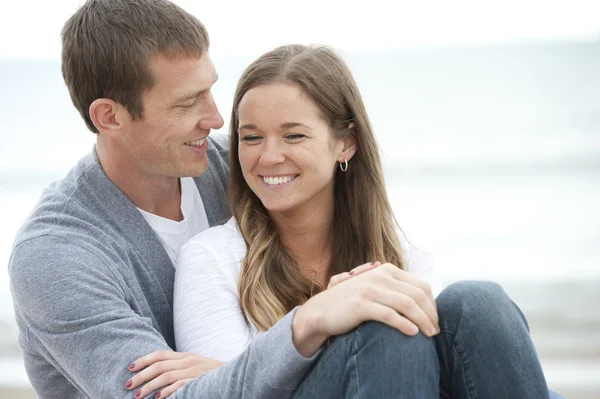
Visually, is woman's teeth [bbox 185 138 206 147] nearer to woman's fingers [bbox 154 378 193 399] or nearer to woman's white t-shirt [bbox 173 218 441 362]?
woman's white t-shirt [bbox 173 218 441 362]

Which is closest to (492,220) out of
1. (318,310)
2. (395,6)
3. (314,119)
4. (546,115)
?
(546,115)

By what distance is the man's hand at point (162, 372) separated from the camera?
1881 mm

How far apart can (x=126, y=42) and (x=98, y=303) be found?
865 millimetres

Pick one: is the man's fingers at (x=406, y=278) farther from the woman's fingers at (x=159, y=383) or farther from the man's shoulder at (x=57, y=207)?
the man's shoulder at (x=57, y=207)

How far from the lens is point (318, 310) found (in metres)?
1.65

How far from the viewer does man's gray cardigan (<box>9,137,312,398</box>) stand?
1.71 meters

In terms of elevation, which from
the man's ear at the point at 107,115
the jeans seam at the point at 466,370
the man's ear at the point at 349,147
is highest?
the man's ear at the point at 107,115

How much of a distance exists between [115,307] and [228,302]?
335mm

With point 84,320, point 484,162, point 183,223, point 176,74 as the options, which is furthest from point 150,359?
point 484,162

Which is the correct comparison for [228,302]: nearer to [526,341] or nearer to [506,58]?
[526,341]

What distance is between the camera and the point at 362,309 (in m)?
1.64

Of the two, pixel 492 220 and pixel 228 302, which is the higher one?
pixel 228 302

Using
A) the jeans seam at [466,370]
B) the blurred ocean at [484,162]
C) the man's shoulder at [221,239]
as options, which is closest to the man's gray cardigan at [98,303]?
the man's shoulder at [221,239]

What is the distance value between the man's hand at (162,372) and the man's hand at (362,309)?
39cm
